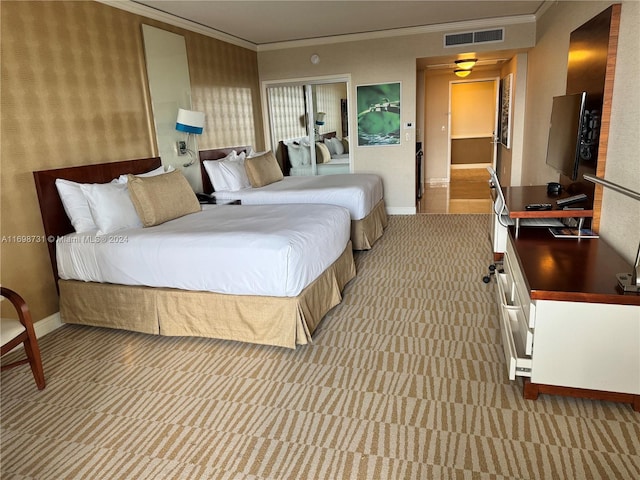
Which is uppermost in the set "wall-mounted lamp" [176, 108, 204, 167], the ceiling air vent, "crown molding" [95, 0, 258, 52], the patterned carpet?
"crown molding" [95, 0, 258, 52]

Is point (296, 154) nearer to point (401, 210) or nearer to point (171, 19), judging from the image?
point (401, 210)

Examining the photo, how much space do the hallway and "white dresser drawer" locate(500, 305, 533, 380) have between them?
4194 millimetres

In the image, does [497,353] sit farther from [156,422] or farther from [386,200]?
[386,200]

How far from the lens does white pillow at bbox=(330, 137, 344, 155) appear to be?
22.1 feet

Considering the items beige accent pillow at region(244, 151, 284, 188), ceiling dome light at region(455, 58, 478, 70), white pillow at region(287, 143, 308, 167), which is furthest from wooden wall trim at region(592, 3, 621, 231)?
white pillow at region(287, 143, 308, 167)

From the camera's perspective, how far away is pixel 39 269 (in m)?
3.24

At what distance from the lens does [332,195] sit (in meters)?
4.58

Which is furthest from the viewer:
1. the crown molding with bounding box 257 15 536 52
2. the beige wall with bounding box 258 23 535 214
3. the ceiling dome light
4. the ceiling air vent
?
the ceiling dome light

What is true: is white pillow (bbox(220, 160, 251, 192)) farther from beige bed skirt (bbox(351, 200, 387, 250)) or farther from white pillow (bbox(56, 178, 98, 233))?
white pillow (bbox(56, 178, 98, 233))

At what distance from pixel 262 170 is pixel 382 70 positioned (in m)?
2.41

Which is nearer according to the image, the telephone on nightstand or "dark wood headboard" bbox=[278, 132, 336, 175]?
the telephone on nightstand

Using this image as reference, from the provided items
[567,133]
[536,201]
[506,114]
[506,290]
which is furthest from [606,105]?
[506,114]

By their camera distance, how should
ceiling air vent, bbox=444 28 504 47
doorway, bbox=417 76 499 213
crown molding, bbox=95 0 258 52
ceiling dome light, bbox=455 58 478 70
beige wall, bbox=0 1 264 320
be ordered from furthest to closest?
doorway, bbox=417 76 499 213 → ceiling dome light, bbox=455 58 478 70 → ceiling air vent, bbox=444 28 504 47 → crown molding, bbox=95 0 258 52 → beige wall, bbox=0 1 264 320

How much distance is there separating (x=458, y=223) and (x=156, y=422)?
15.5 feet
